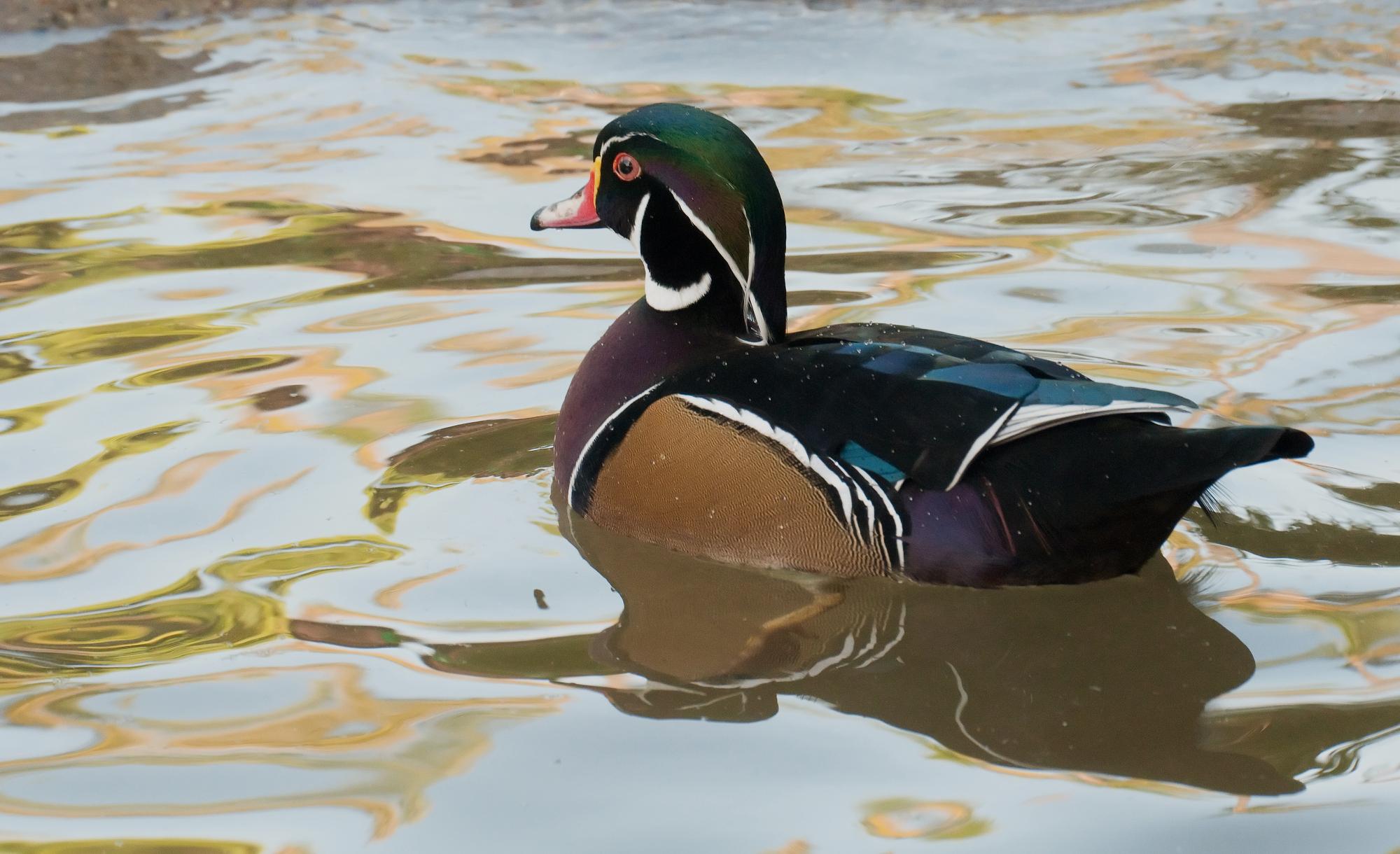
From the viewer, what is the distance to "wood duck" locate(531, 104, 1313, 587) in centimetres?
334

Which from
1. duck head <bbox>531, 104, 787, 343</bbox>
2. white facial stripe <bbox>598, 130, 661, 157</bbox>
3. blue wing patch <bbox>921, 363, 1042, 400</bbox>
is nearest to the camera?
blue wing patch <bbox>921, 363, 1042, 400</bbox>

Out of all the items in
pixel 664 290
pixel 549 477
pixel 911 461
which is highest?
pixel 664 290

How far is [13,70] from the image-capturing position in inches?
338

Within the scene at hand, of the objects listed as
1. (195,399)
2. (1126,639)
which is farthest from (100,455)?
(1126,639)

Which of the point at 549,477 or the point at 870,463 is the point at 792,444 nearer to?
the point at 870,463

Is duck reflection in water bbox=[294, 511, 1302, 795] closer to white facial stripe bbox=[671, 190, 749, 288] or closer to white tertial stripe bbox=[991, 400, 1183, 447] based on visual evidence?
white tertial stripe bbox=[991, 400, 1183, 447]

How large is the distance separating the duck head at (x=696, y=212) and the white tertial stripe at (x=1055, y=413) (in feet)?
2.71

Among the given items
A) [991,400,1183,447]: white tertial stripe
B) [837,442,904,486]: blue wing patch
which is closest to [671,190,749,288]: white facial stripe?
[837,442,904,486]: blue wing patch

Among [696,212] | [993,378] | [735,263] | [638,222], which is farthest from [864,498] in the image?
[638,222]

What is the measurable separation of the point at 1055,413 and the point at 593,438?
1.20 m

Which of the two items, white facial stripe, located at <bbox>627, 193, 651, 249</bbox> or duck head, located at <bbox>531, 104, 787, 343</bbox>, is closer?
duck head, located at <bbox>531, 104, 787, 343</bbox>

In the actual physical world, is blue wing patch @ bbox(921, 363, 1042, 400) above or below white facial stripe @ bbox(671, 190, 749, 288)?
below

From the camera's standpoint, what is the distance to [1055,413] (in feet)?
10.8

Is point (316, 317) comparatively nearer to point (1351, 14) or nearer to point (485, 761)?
point (485, 761)
